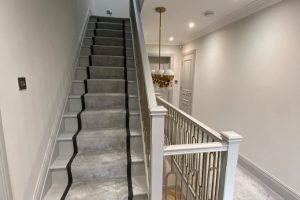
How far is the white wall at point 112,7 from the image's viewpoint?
4718 millimetres

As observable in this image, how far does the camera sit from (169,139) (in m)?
2.99

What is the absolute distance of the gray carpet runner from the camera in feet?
5.29

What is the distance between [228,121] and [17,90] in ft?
10.5

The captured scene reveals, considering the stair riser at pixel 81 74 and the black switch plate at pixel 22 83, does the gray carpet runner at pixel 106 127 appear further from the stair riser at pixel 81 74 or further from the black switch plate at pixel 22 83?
the black switch plate at pixel 22 83

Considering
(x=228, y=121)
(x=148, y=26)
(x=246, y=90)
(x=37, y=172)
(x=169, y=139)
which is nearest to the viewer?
(x=37, y=172)

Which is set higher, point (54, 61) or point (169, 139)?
point (54, 61)

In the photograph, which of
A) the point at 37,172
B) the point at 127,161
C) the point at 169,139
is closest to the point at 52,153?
the point at 37,172

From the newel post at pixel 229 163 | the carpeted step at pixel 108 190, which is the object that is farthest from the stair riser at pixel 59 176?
the newel post at pixel 229 163

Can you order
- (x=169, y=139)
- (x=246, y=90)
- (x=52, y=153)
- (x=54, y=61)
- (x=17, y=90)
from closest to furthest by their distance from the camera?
(x=17, y=90), (x=52, y=153), (x=54, y=61), (x=246, y=90), (x=169, y=139)

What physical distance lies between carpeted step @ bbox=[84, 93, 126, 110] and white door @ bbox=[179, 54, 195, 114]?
3.00 meters

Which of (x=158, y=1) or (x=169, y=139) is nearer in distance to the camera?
(x=158, y=1)

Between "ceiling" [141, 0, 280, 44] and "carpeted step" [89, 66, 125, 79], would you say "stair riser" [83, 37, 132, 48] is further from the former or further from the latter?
"carpeted step" [89, 66, 125, 79]

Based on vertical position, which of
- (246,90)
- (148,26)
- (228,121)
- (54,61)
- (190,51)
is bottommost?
(228,121)

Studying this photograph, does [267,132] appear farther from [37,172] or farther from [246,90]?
[37,172]
